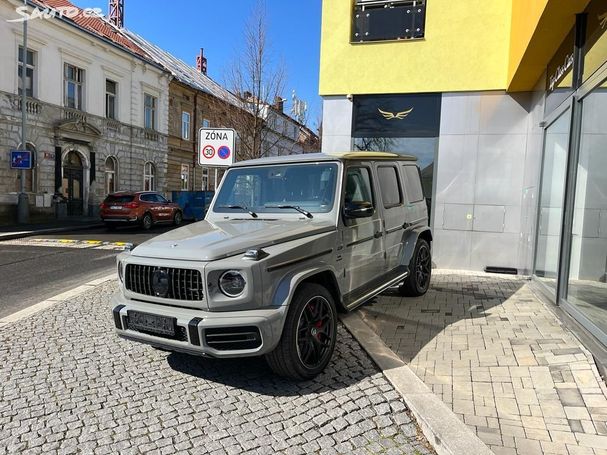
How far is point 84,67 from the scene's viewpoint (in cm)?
2414

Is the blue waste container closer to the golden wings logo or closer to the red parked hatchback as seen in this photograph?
the red parked hatchback

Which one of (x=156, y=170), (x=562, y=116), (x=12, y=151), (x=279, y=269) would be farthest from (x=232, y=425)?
(x=156, y=170)

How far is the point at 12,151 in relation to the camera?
63.0ft

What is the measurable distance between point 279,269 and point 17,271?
Result: 7.79 metres

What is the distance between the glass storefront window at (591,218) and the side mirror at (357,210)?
247cm

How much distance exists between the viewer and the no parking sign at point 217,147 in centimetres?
855

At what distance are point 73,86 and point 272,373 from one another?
24.5m

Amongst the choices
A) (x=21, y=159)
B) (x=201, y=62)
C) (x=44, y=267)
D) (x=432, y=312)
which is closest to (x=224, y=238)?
(x=432, y=312)

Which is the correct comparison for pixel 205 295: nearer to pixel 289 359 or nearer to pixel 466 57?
pixel 289 359

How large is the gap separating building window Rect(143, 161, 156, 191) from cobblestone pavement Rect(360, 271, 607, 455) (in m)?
25.8

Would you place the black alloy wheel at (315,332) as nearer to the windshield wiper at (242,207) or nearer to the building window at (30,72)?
the windshield wiper at (242,207)

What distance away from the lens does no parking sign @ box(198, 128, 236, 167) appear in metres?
8.55

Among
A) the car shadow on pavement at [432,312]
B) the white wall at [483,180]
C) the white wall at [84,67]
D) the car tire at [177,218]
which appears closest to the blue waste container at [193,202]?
the car tire at [177,218]

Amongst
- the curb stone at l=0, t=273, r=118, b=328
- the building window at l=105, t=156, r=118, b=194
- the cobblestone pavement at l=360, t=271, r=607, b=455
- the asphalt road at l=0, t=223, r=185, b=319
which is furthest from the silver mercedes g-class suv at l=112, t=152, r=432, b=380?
the building window at l=105, t=156, r=118, b=194
